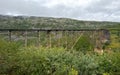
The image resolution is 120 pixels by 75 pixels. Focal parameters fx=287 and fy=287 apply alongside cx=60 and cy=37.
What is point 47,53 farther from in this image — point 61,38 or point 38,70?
point 61,38

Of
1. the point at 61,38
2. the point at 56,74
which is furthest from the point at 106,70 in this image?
Answer: the point at 61,38

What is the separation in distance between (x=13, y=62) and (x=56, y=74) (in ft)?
10.4

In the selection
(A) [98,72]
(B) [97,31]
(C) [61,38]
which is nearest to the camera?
(A) [98,72]

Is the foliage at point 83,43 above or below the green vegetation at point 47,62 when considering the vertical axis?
below

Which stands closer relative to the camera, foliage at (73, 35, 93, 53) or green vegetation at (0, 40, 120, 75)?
green vegetation at (0, 40, 120, 75)

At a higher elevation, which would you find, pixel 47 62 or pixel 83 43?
pixel 47 62

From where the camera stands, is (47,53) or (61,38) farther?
(61,38)

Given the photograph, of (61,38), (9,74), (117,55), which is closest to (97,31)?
(61,38)

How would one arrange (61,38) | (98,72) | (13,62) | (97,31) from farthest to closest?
(97,31) → (61,38) → (98,72) → (13,62)

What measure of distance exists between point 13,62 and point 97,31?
39.1 m

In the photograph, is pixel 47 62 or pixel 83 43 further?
pixel 83 43

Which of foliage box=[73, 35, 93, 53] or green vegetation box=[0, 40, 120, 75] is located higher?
green vegetation box=[0, 40, 120, 75]

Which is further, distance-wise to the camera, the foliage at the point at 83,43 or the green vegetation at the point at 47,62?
the foliage at the point at 83,43

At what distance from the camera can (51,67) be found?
21.3 meters
